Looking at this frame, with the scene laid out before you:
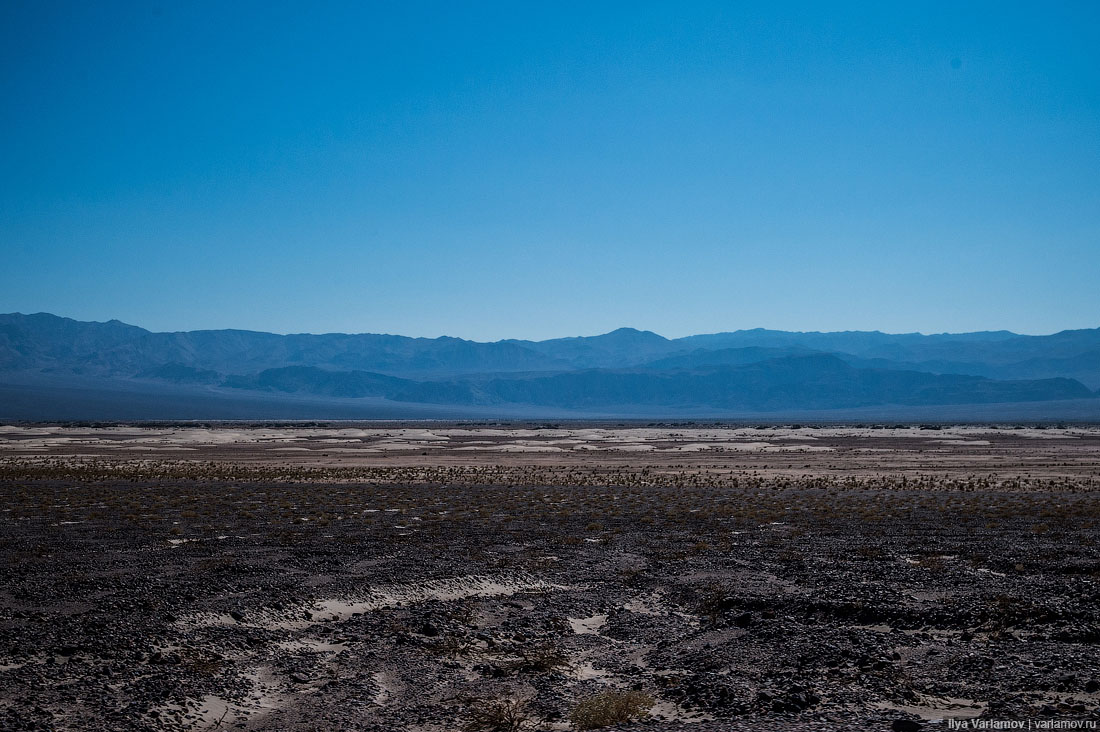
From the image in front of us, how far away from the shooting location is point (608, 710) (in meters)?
8.43

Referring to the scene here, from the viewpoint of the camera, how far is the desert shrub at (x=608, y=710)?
328 inches

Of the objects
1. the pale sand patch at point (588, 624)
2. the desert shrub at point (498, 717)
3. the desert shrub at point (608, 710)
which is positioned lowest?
the pale sand patch at point (588, 624)

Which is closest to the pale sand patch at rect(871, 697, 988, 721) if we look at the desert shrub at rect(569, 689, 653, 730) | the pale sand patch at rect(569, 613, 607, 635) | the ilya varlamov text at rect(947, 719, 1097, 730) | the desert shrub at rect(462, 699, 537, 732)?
the ilya varlamov text at rect(947, 719, 1097, 730)

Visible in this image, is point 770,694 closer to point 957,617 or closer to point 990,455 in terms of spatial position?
point 957,617

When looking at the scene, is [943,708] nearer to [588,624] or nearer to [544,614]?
[588,624]

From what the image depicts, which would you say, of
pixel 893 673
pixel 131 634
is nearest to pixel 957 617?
pixel 893 673

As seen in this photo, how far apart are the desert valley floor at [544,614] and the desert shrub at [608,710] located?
0.04 m

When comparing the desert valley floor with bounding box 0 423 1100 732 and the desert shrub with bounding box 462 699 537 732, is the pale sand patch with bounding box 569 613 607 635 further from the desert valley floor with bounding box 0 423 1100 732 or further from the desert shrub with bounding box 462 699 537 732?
the desert shrub with bounding box 462 699 537 732

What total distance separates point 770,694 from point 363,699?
4.74m

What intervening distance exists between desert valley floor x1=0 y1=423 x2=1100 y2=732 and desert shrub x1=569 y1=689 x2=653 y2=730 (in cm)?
4

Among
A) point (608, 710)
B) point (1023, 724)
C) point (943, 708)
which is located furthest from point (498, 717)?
point (1023, 724)

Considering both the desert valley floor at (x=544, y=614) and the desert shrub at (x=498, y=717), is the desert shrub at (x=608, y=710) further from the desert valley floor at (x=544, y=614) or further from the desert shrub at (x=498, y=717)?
the desert shrub at (x=498, y=717)

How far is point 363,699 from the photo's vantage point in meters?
9.22

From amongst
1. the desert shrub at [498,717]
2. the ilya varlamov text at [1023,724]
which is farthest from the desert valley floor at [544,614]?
the ilya varlamov text at [1023,724]
